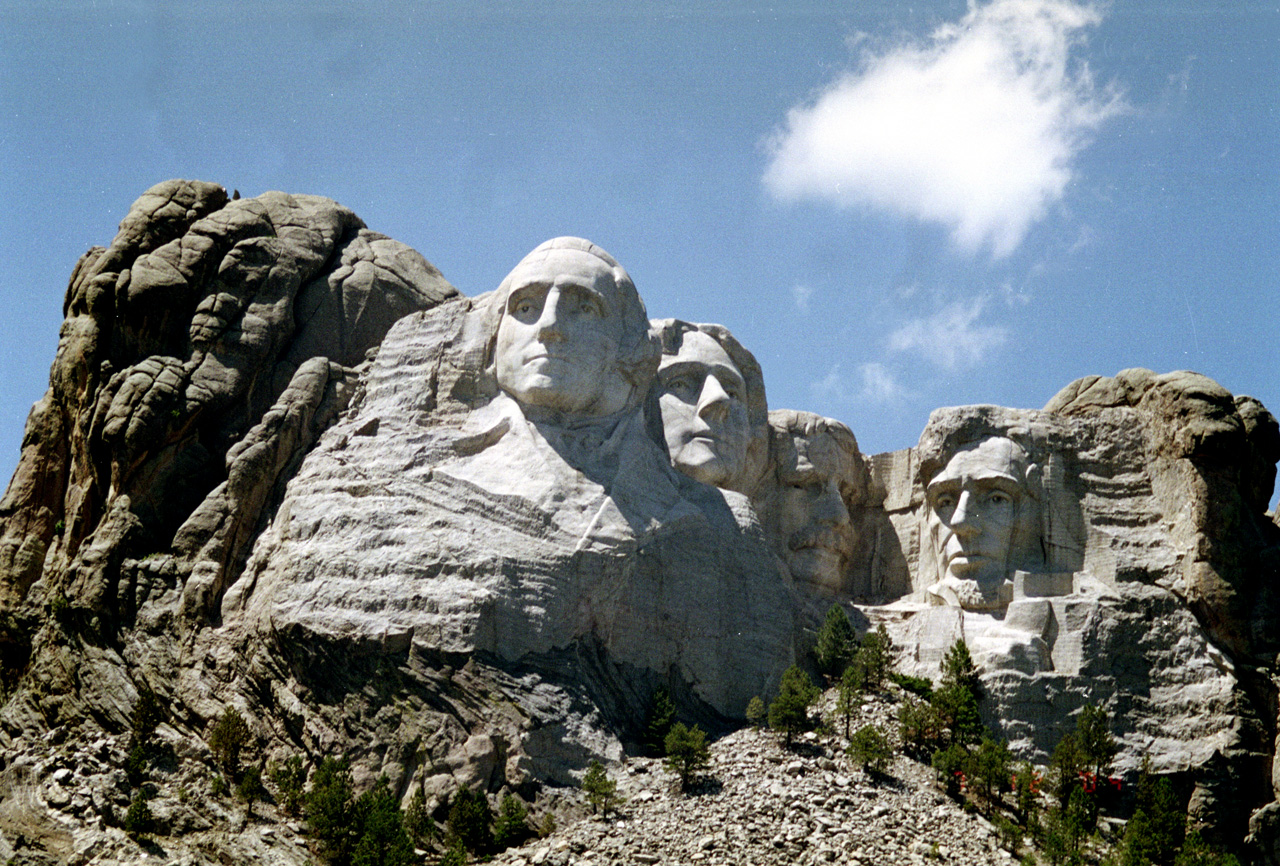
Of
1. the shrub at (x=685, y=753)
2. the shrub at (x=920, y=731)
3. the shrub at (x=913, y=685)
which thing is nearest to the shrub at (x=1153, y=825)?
the shrub at (x=920, y=731)

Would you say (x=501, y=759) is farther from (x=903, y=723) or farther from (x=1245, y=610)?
(x=1245, y=610)

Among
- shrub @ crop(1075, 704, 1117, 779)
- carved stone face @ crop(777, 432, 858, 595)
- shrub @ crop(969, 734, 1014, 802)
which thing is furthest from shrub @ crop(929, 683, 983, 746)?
carved stone face @ crop(777, 432, 858, 595)

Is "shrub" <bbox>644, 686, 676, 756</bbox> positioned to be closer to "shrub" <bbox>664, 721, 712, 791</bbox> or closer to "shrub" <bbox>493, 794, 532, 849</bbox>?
"shrub" <bbox>664, 721, 712, 791</bbox>

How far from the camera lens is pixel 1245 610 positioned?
2995cm

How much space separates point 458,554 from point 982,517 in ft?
26.2

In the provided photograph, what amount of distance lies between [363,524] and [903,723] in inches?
295

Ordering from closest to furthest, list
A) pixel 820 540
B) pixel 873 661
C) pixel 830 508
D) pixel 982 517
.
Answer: pixel 873 661
pixel 982 517
pixel 820 540
pixel 830 508

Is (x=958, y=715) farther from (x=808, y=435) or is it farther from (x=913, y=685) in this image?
(x=808, y=435)

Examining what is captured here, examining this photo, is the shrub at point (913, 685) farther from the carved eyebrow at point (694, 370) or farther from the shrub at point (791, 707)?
the carved eyebrow at point (694, 370)

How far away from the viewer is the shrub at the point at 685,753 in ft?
87.2

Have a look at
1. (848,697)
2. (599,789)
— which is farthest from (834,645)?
(599,789)

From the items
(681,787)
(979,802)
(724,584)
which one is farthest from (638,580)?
(979,802)

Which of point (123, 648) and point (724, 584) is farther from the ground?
point (724, 584)

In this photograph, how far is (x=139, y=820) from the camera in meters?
25.2
